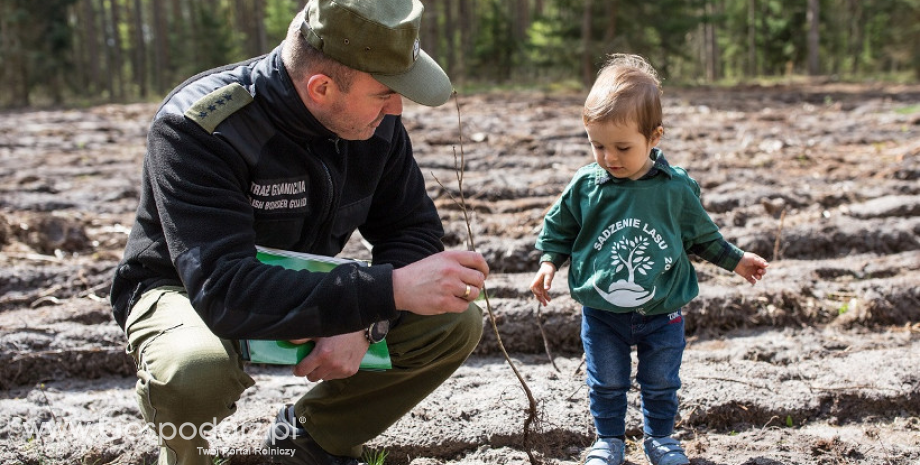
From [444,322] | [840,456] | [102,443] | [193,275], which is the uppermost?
[193,275]

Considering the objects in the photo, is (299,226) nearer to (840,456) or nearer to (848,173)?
(840,456)

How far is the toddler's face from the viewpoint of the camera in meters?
2.32

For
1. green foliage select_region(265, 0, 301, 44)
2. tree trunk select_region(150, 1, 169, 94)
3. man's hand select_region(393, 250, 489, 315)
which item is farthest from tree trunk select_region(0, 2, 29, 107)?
man's hand select_region(393, 250, 489, 315)

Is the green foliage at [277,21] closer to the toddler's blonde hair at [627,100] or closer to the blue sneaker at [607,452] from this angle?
the toddler's blonde hair at [627,100]

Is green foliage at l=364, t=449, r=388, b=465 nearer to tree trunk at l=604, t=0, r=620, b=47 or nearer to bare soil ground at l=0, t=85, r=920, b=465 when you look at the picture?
bare soil ground at l=0, t=85, r=920, b=465

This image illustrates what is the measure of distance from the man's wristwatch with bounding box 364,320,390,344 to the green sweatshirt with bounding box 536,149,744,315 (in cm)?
59

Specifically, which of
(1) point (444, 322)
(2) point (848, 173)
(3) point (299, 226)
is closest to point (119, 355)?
(3) point (299, 226)

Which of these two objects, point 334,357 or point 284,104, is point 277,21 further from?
point 334,357

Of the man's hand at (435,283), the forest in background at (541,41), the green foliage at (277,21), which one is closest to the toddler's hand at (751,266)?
the man's hand at (435,283)

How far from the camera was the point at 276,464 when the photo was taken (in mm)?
2621

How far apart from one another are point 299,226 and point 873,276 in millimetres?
3126

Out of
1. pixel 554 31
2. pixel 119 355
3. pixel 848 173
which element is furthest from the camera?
pixel 554 31

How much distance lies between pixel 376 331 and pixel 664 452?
99 centimetres

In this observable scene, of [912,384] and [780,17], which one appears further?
[780,17]
